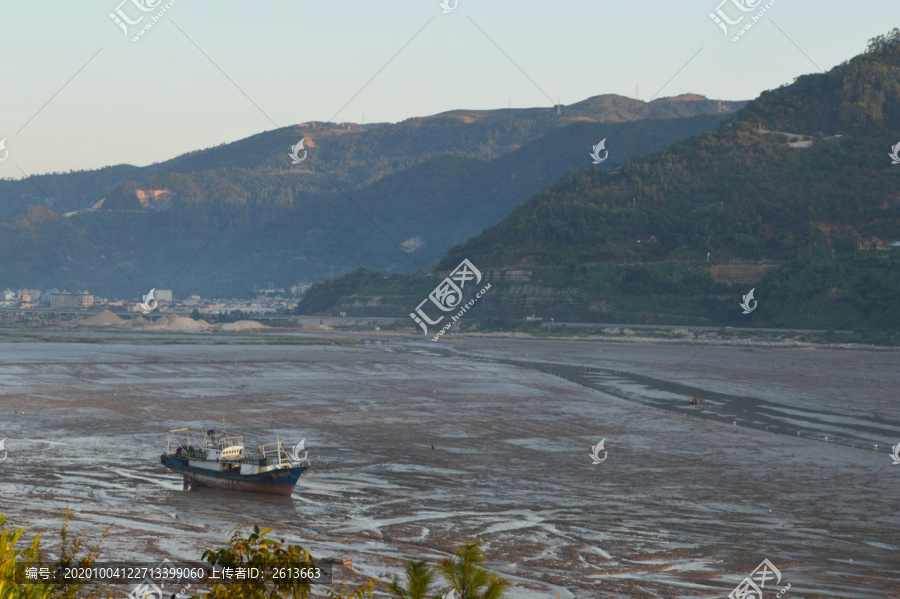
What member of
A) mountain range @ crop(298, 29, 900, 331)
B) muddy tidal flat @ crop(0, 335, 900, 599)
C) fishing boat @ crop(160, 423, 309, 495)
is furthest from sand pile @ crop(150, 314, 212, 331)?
fishing boat @ crop(160, 423, 309, 495)

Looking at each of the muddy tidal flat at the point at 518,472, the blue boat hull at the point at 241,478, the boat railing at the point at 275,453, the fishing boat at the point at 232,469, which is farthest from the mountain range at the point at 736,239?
the blue boat hull at the point at 241,478

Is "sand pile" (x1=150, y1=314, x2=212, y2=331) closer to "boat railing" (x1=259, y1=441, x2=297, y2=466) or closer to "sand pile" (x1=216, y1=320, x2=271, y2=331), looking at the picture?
Result: "sand pile" (x1=216, y1=320, x2=271, y2=331)

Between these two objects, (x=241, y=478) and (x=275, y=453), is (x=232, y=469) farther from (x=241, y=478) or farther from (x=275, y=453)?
(x=275, y=453)

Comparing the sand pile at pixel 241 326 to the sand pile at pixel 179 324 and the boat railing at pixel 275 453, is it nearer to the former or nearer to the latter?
the sand pile at pixel 179 324

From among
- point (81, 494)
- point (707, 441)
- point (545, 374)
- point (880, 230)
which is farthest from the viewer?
point (880, 230)

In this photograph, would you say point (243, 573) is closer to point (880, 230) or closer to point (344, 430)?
point (344, 430)

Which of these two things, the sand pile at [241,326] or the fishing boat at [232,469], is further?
the sand pile at [241,326]

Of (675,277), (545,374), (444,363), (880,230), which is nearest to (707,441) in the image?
(545,374)

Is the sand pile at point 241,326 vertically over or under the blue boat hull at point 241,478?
over
